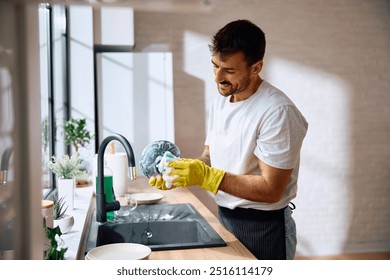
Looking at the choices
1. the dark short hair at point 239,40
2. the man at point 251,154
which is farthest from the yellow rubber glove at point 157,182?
the dark short hair at point 239,40

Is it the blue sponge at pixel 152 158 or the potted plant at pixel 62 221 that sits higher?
the blue sponge at pixel 152 158

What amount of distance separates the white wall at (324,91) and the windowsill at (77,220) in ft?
3.56

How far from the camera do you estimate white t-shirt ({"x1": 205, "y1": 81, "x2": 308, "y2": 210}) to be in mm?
1149

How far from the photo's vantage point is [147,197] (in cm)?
164

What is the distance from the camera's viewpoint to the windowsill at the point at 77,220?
3.14 ft

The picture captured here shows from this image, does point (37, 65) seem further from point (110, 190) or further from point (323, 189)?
point (323, 189)

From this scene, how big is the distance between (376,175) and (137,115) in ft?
5.75

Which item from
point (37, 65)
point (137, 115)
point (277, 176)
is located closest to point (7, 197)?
point (37, 65)

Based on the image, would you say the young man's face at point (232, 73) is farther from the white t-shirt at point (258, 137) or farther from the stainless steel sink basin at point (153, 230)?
the stainless steel sink basin at point (153, 230)

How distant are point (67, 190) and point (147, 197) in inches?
12.7

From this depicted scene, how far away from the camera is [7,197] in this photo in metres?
0.67

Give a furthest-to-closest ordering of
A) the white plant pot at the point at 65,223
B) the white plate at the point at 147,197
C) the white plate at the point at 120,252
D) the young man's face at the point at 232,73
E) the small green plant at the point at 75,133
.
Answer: the small green plant at the point at 75,133 < the white plate at the point at 147,197 < the young man's face at the point at 232,73 < the white plant pot at the point at 65,223 < the white plate at the point at 120,252

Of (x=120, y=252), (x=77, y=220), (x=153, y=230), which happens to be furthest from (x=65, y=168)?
(x=120, y=252)

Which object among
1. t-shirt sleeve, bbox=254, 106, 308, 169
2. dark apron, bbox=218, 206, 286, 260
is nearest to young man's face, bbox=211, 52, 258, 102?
t-shirt sleeve, bbox=254, 106, 308, 169
